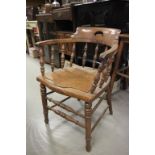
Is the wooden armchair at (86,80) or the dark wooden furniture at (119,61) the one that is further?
the dark wooden furniture at (119,61)

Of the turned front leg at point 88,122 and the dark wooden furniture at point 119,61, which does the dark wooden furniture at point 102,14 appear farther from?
the turned front leg at point 88,122

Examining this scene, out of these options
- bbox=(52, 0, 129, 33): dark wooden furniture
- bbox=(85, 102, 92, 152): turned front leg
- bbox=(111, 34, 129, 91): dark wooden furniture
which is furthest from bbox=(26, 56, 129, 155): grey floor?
bbox=(52, 0, 129, 33): dark wooden furniture

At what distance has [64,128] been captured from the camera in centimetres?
152

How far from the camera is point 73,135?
1.44m

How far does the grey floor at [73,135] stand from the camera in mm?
1284

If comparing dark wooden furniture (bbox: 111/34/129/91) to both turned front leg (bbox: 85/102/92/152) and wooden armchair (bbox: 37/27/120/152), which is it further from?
turned front leg (bbox: 85/102/92/152)

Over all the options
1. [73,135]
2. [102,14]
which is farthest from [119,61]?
[73,135]

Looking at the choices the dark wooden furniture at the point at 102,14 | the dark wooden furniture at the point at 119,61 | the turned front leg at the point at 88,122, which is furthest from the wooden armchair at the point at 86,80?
the dark wooden furniture at the point at 102,14

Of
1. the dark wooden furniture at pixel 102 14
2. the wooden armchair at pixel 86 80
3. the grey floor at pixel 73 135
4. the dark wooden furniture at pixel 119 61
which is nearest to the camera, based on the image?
the wooden armchair at pixel 86 80

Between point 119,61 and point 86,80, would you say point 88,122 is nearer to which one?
point 86,80
